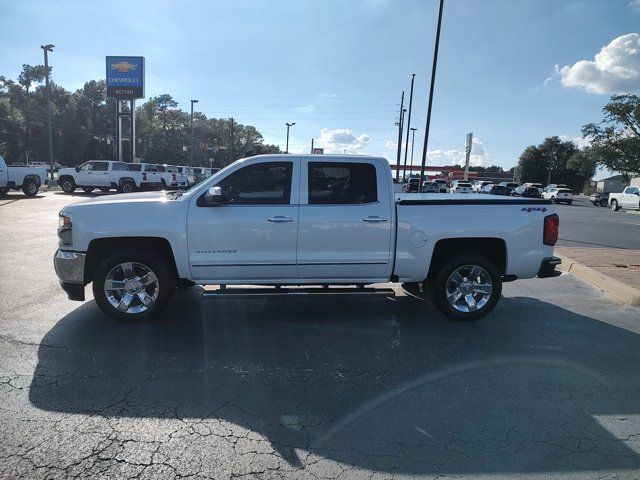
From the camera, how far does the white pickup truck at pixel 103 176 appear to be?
27078mm

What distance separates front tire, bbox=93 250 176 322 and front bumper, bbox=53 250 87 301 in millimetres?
170

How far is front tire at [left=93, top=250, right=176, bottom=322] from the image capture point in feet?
17.3

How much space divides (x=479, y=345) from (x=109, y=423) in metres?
3.66

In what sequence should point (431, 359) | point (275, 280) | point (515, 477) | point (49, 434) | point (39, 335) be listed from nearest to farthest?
point (515, 477)
point (49, 434)
point (431, 359)
point (39, 335)
point (275, 280)

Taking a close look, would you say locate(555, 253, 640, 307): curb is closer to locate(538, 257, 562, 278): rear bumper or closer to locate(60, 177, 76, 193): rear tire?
locate(538, 257, 562, 278): rear bumper

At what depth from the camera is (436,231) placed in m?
5.51

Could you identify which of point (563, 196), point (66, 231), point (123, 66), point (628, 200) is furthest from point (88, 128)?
point (66, 231)

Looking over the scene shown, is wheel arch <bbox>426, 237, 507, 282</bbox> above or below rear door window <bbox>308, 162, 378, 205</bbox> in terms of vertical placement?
below

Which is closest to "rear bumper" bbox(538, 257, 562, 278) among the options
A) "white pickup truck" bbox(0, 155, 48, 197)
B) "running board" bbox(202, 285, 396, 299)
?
"running board" bbox(202, 285, 396, 299)

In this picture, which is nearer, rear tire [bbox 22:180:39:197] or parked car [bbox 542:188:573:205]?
rear tire [bbox 22:180:39:197]

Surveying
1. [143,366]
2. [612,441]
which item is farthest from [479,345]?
[143,366]

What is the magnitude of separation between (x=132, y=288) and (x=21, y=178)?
68.8ft

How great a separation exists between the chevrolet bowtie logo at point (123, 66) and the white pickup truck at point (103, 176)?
16332 millimetres

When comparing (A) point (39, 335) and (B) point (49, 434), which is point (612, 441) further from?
(A) point (39, 335)
